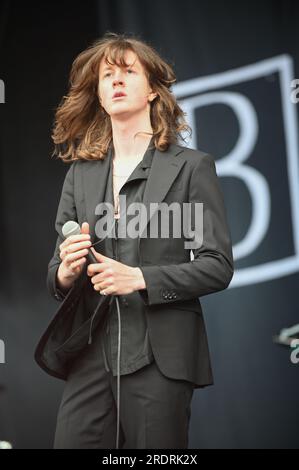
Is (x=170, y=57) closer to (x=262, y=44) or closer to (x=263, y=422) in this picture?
(x=262, y=44)

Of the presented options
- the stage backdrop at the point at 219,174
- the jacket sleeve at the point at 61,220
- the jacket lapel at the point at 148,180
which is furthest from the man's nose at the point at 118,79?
the stage backdrop at the point at 219,174

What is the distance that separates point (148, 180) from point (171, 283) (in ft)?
1.13

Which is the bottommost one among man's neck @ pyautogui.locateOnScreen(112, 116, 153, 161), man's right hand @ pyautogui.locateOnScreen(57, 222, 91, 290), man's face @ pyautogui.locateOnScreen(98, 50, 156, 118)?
man's right hand @ pyautogui.locateOnScreen(57, 222, 91, 290)

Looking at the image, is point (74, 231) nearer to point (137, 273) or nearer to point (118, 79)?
point (137, 273)

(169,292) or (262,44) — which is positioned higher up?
(262,44)

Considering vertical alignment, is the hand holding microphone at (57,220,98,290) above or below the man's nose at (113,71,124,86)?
below

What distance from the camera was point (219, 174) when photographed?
4176 millimetres

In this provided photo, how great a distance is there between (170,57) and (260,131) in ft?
1.99

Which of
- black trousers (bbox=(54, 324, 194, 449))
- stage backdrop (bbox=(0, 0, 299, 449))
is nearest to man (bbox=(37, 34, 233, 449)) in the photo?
black trousers (bbox=(54, 324, 194, 449))

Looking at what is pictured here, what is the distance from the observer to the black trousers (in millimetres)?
2359

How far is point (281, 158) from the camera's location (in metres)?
4.06
